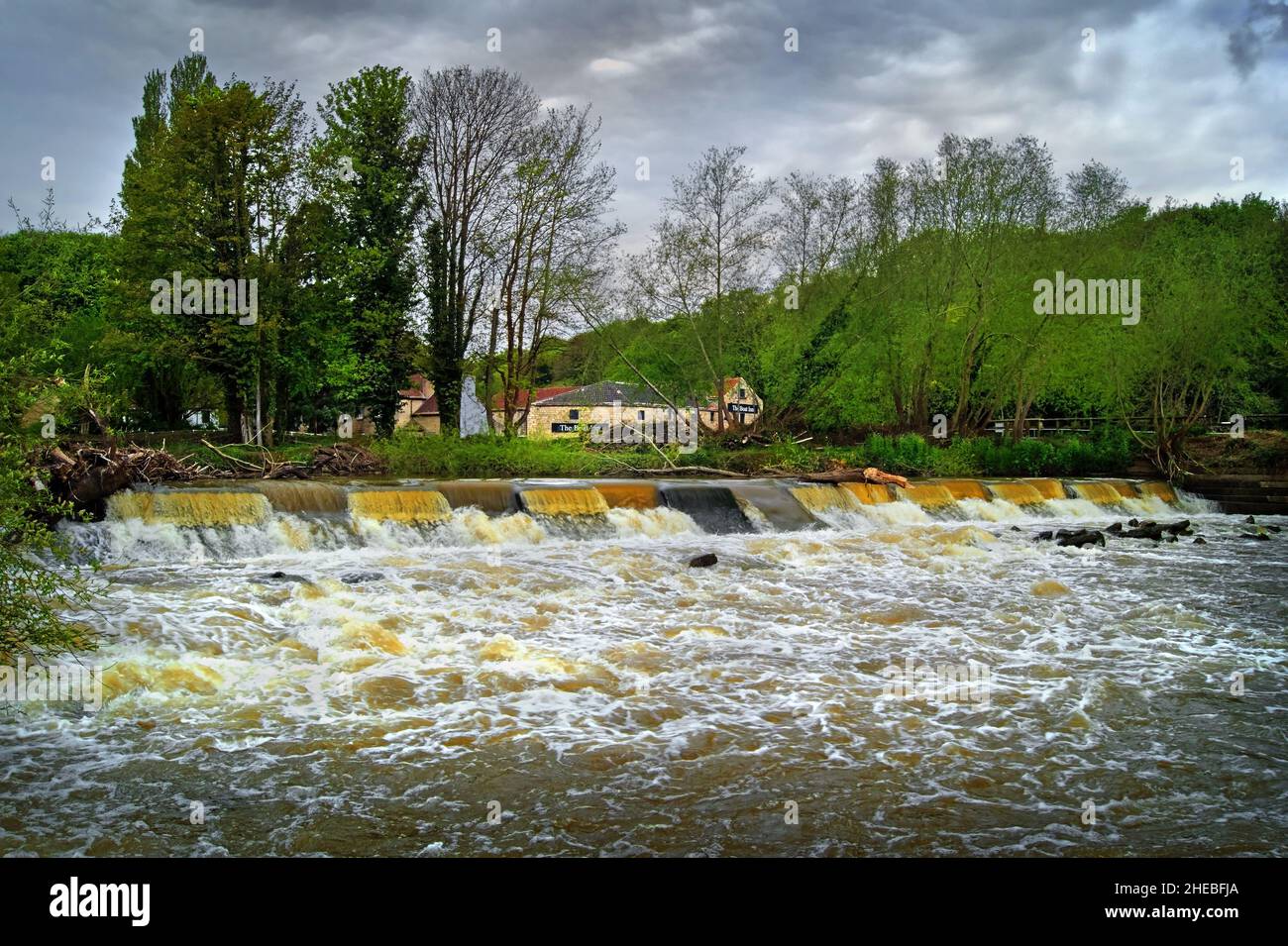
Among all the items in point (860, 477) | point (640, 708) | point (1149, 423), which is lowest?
point (640, 708)

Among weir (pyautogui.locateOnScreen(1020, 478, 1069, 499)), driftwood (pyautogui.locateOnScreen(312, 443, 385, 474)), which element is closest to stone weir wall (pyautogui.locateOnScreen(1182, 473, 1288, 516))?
weir (pyautogui.locateOnScreen(1020, 478, 1069, 499))

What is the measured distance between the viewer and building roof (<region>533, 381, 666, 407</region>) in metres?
42.2

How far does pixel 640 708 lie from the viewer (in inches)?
250

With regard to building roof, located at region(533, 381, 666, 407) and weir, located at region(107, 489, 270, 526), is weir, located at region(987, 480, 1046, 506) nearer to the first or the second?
weir, located at region(107, 489, 270, 526)

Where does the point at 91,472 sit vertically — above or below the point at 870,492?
above

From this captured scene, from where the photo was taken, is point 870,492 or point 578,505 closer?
point 578,505

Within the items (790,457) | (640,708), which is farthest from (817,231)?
(640,708)

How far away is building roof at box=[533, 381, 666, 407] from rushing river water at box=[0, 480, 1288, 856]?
29.0m

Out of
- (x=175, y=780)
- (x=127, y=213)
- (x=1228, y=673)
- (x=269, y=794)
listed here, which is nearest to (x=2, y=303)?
(x=175, y=780)

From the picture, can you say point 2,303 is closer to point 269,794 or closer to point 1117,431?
point 269,794

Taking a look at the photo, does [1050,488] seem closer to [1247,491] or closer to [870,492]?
[870,492]

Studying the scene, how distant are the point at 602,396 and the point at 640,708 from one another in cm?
5262

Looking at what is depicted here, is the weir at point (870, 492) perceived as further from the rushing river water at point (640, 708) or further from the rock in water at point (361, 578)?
the rock in water at point (361, 578)
